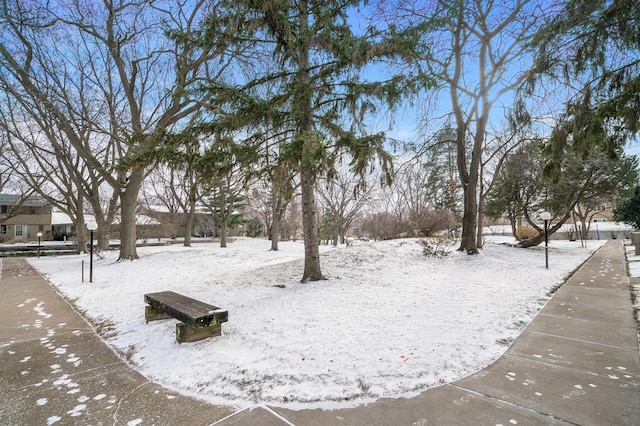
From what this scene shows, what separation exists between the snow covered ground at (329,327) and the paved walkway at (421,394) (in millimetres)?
214

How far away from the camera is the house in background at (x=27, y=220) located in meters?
38.3

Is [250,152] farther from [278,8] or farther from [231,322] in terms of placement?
[231,322]

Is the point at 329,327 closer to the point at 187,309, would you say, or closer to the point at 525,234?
the point at 187,309

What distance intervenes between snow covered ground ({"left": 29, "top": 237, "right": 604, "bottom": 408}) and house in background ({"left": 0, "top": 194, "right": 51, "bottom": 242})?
3822 cm

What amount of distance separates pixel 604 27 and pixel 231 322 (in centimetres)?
632

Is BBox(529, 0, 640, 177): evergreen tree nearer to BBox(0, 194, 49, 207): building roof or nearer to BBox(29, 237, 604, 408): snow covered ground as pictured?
BBox(29, 237, 604, 408): snow covered ground

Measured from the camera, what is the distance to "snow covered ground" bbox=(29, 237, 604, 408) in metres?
3.37

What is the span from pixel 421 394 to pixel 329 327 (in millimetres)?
1965

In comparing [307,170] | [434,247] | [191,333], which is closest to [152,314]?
[191,333]

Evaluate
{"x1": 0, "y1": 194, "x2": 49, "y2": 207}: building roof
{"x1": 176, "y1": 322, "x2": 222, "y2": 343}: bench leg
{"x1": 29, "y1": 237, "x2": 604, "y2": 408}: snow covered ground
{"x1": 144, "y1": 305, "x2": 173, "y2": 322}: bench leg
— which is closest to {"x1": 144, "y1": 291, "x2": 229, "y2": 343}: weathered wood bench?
{"x1": 176, "y1": 322, "x2": 222, "y2": 343}: bench leg

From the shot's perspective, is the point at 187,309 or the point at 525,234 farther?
the point at 525,234

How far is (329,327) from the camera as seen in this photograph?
4.88 meters

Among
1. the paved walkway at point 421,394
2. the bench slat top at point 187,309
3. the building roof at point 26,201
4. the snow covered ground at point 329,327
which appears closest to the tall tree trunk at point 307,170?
the snow covered ground at point 329,327

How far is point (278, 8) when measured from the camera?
6.67 meters
